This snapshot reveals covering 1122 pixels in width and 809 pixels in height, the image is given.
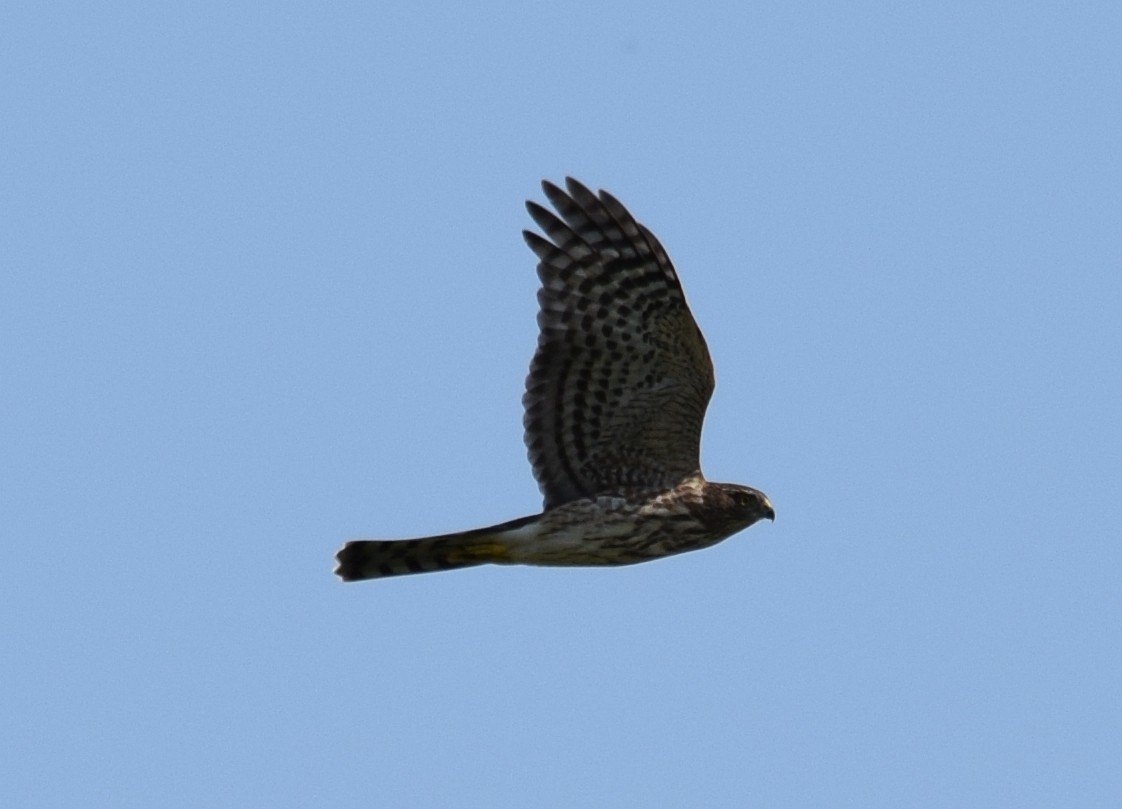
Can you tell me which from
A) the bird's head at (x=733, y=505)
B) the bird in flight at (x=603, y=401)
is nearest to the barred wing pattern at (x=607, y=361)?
the bird in flight at (x=603, y=401)

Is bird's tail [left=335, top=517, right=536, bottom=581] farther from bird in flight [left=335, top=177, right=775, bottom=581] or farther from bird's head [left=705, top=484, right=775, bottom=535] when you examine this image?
bird's head [left=705, top=484, right=775, bottom=535]

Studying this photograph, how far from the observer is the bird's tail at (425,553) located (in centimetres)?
2464

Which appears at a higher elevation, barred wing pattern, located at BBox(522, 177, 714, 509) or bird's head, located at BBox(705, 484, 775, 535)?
barred wing pattern, located at BBox(522, 177, 714, 509)

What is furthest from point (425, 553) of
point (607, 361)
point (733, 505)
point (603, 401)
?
point (733, 505)

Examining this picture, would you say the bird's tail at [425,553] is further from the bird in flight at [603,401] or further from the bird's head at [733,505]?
the bird's head at [733,505]

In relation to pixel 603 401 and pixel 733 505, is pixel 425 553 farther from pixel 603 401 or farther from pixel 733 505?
pixel 733 505

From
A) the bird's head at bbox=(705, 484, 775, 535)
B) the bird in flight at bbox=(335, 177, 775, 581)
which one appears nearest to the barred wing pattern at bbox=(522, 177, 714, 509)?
the bird in flight at bbox=(335, 177, 775, 581)

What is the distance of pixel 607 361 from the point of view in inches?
974

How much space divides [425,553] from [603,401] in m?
1.38

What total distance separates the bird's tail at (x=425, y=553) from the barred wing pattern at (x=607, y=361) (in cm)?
43

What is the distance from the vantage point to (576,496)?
24875 millimetres

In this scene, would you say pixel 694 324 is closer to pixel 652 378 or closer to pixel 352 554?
pixel 652 378

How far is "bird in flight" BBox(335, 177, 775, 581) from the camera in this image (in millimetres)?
24625

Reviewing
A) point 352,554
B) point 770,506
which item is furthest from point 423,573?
point 770,506
